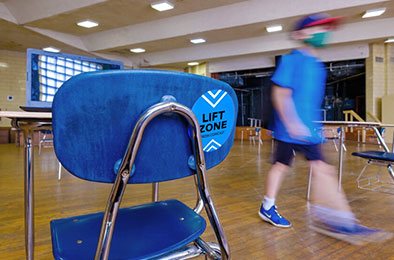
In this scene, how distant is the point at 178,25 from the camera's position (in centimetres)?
717

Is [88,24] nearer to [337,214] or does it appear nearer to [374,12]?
[374,12]

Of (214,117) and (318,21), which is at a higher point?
(318,21)

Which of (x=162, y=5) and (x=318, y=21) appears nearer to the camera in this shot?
(x=318, y=21)

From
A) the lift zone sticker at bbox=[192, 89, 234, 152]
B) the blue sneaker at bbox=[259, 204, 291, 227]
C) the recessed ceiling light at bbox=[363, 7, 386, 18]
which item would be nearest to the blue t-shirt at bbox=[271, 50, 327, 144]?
the blue sneaker at bbox=[259, 204, 291, 227]

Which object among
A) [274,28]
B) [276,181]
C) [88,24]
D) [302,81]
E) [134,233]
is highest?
[88,24]

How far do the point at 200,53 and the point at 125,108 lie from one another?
30.6 feet

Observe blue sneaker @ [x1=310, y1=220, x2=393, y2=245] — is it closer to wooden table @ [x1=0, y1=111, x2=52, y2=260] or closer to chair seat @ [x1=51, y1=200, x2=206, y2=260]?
chair seat @ [x1=51, y1=200, x2=206, y2=260]

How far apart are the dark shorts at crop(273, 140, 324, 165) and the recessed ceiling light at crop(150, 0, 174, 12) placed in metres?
5.25

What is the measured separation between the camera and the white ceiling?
5.91m

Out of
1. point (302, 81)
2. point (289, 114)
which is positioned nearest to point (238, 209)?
point (289, 114)

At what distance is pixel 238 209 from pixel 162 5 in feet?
18.1

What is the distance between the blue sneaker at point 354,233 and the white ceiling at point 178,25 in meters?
5.47

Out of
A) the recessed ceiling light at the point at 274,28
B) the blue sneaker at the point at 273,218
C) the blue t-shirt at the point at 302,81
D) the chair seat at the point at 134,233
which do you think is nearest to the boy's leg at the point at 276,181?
the blue sneaker at the point at 273,218

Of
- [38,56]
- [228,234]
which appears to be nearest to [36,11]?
[38,56]
